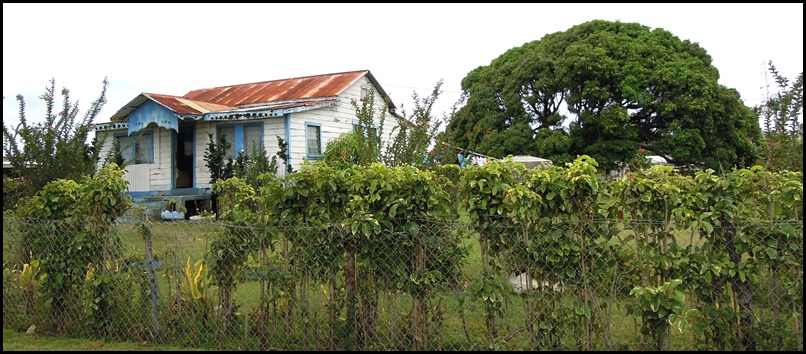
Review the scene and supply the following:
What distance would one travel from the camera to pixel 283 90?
18.4m

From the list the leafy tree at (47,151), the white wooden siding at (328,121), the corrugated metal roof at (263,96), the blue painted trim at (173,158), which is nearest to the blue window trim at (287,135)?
the white wooden siding at (328,121)

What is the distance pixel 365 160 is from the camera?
26.2ft

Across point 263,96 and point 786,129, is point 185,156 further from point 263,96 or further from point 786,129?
point 786,129

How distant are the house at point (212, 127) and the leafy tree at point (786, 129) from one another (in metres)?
10.4

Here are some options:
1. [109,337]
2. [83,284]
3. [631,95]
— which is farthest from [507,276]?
[631,95]

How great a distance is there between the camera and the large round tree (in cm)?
2177

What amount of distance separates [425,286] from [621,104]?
21.1 meters

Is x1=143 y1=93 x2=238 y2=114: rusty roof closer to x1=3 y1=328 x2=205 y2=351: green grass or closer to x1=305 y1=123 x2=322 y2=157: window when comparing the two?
x1=305 y1=123 x2=322 y2=157: window

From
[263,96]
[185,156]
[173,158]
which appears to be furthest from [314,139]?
[185,156]

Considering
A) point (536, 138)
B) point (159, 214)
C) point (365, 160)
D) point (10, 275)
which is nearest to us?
point (10, 275)

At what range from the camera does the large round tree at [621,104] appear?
857 inches

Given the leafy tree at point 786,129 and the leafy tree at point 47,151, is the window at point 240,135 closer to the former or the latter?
the leafy tree at point 47,151

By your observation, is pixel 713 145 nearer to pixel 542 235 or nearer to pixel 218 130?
pixel 218 130

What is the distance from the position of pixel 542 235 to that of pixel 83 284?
3.87m
